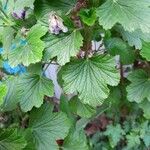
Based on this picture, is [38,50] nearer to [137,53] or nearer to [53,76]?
[137,53]

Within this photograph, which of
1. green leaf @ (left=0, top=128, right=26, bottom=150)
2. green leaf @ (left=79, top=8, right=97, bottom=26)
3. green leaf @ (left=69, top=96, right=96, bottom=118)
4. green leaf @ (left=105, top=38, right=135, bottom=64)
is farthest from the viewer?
green leaf @ (left=105, top=38, right=135, bottom=64)

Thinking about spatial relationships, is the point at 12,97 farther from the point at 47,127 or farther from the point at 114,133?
the point at 114,133

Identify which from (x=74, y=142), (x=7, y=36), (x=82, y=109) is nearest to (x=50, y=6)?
(x=7, y=36)

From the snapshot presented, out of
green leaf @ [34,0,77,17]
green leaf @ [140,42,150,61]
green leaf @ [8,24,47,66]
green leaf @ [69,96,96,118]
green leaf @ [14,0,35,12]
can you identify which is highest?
green leaf @ [14,0,35,12]

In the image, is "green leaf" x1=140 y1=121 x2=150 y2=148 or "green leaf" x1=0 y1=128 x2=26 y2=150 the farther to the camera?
"green leaf" x1=140 y1=121 x2=150 y2=148

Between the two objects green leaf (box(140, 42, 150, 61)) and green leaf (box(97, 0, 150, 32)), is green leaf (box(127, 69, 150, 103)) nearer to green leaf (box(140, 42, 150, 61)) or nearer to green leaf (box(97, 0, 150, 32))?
green leaf (box(140, 42, 150, 61))

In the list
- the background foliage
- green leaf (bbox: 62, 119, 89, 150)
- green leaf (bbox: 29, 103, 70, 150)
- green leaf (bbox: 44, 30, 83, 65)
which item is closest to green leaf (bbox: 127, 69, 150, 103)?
the background foliage

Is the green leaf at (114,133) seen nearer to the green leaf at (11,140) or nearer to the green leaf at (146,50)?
the green leaf at (146,50)

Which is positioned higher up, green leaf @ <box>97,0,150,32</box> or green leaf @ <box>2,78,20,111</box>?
green leaf @ <box>97,0,150,32</box>
